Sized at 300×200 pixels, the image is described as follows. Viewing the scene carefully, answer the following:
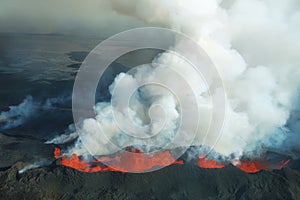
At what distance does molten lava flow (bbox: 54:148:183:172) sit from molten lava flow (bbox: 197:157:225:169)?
1.80 metres

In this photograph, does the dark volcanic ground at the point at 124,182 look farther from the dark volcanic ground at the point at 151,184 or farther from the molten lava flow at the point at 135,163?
the molten lava flow at the point at 135,163

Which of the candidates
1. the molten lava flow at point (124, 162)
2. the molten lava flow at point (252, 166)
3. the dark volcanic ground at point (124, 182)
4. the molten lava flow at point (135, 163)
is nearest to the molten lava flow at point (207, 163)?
the molten lava flow at point (135, 163)

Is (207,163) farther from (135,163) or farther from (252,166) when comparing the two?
(135,163)

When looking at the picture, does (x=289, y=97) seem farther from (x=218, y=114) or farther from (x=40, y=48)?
(x=40, y=48)

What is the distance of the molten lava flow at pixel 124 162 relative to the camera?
30.0 meters

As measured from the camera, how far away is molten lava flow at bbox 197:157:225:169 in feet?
102

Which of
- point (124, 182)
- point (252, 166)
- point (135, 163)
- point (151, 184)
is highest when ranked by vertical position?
point (252, 166)

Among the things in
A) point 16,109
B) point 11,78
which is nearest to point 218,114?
point 16,109

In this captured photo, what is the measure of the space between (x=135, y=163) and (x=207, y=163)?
6639 millimetres

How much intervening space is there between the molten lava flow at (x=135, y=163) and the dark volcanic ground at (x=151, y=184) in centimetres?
96

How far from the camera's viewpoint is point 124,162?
101 ft

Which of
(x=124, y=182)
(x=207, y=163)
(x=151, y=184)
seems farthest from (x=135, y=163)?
(x=207, y=163)

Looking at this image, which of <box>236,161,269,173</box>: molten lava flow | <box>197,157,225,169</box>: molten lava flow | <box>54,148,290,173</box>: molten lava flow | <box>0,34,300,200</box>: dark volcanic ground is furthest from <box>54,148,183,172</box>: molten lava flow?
<box>236,161,269,173</box>: molten lava flow

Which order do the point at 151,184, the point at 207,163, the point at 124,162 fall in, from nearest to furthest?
the point at 151,184 < the point at 124,162 < the point at 207,163
